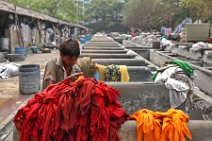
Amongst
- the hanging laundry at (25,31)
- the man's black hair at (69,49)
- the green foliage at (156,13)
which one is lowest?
the man's black hair at (69,49)

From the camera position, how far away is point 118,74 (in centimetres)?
677

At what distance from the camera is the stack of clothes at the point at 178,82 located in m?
4.80

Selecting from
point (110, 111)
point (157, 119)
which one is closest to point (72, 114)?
point (110, 111)

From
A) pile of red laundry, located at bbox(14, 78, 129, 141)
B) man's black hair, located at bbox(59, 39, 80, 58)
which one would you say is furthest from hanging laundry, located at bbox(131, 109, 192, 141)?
man's black hair, located at bbox(59, 39, 80, 58)

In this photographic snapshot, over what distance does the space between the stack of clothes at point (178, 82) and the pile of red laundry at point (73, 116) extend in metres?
2.18

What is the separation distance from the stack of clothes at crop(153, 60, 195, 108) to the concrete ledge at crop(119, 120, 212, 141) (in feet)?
5.76

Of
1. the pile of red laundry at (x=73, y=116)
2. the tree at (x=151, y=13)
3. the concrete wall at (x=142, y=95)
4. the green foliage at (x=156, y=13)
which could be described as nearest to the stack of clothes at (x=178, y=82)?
the concrete wall at (x=142, y=95)

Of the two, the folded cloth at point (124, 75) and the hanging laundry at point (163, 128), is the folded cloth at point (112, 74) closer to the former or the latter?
the folded cloth at point (124, 75)

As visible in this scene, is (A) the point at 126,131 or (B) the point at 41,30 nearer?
(A) the point at 126,131

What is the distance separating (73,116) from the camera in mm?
2775

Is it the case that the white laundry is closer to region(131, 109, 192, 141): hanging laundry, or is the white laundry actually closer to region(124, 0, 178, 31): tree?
region(131, 109, 192, 141): hanging laundry

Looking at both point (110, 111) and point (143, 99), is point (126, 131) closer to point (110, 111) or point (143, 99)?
point (110, 111)

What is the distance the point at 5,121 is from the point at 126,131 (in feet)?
13.5

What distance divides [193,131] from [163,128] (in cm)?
35
